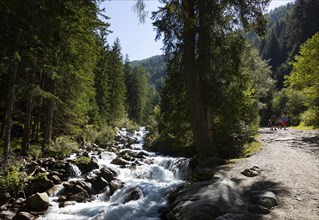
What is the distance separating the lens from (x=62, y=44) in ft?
47.0

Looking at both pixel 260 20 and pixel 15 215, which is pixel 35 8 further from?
pixel 260 20

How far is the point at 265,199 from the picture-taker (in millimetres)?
6266

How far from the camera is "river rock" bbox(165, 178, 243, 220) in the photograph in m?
5.96

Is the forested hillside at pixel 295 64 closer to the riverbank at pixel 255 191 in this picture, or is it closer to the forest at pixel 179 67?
the forest at pixel 179 67

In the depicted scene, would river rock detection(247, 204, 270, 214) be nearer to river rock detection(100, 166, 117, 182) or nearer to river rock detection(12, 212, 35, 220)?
river rock detection(12, 212, 35, 220)

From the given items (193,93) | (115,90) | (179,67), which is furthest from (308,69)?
(115,90)

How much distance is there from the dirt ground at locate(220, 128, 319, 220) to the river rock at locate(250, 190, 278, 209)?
14cm

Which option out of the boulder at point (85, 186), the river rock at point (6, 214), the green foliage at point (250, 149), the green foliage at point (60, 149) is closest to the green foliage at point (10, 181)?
the river rock at point (6, 214)

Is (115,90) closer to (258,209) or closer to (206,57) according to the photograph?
(206,57)

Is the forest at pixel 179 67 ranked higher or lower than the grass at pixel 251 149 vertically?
higher

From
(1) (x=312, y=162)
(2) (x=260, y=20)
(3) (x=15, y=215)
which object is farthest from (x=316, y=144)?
(3) (x=15, y=215)

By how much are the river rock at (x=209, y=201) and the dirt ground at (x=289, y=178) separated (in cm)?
74

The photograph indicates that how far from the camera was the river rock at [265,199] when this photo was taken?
614 cm

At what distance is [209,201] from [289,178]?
3.33 meters
